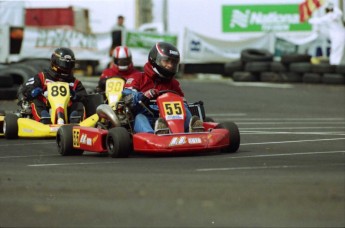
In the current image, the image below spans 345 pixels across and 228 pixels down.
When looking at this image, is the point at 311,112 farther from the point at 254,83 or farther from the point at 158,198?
the point at 158,198

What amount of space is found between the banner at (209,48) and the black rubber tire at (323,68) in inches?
215

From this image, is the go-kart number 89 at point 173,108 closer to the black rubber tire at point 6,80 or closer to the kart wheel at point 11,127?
the kart wheel at point 11,127

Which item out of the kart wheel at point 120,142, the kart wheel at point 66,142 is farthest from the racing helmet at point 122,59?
the kart wheel at point 120,142

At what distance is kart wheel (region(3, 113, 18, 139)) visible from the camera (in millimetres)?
12438

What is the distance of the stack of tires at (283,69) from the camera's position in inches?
900

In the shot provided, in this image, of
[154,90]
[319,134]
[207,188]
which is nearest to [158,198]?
[207,188]

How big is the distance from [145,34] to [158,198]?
71.3 feet

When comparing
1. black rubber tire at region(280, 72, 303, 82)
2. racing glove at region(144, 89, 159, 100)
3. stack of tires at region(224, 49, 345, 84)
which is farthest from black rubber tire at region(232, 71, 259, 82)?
racing glove at region(144, 89, 159, 100)

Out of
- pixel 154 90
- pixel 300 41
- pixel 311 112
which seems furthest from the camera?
pixel 300 41

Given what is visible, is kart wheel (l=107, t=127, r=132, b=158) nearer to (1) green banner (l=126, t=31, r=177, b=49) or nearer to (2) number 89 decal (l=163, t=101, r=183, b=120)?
(2) number 89 decal (l=163, t=101, r=183, b=120)

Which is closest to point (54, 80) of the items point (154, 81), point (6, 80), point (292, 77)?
point (154, 81)

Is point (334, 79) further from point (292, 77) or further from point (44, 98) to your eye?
point (44, 98)

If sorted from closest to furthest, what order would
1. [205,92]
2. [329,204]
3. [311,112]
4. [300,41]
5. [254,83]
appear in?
[329,204]
[311,112]
[205,92]
[254,83]
[300,41]

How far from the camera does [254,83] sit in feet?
80.1
